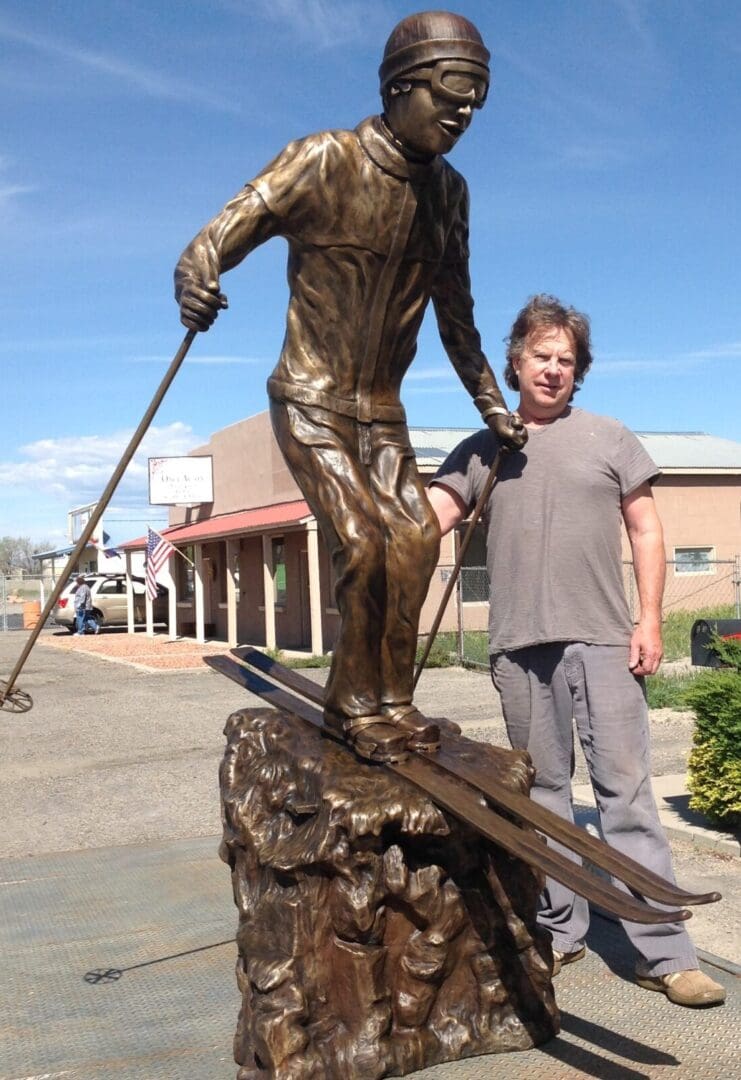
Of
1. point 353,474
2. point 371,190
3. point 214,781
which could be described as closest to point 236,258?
point 371,190

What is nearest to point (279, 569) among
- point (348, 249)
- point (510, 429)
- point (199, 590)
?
point (199, 590)

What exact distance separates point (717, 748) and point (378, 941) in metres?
3.40

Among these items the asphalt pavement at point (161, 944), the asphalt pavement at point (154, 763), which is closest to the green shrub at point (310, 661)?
the asphalt pavement at point (154, 763)

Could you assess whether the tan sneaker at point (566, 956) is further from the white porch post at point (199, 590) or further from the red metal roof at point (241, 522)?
the white porch post at point (199, 590)

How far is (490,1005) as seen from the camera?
3205 mm

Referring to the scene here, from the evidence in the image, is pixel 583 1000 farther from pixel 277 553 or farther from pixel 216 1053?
pixel 277 553

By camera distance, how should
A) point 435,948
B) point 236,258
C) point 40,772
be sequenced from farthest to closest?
point 40,772 < point 236,258 < point 435,948

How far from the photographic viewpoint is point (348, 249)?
3463 millimetres

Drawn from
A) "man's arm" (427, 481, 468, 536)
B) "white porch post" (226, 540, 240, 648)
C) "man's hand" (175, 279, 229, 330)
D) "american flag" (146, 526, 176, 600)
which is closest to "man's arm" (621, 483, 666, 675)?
"man's arm" (427, 481, 468, 536)

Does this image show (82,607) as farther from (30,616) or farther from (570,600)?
(570,600)

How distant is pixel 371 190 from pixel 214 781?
19.5 feet

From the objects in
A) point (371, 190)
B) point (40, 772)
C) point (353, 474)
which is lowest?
point (40, 772)

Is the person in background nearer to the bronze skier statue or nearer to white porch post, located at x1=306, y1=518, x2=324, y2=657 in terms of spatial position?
white porch post, located at x1=306, y1=518, x2=324, y2=657

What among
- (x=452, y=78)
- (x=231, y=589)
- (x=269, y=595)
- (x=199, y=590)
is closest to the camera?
(x=452, y=78)
